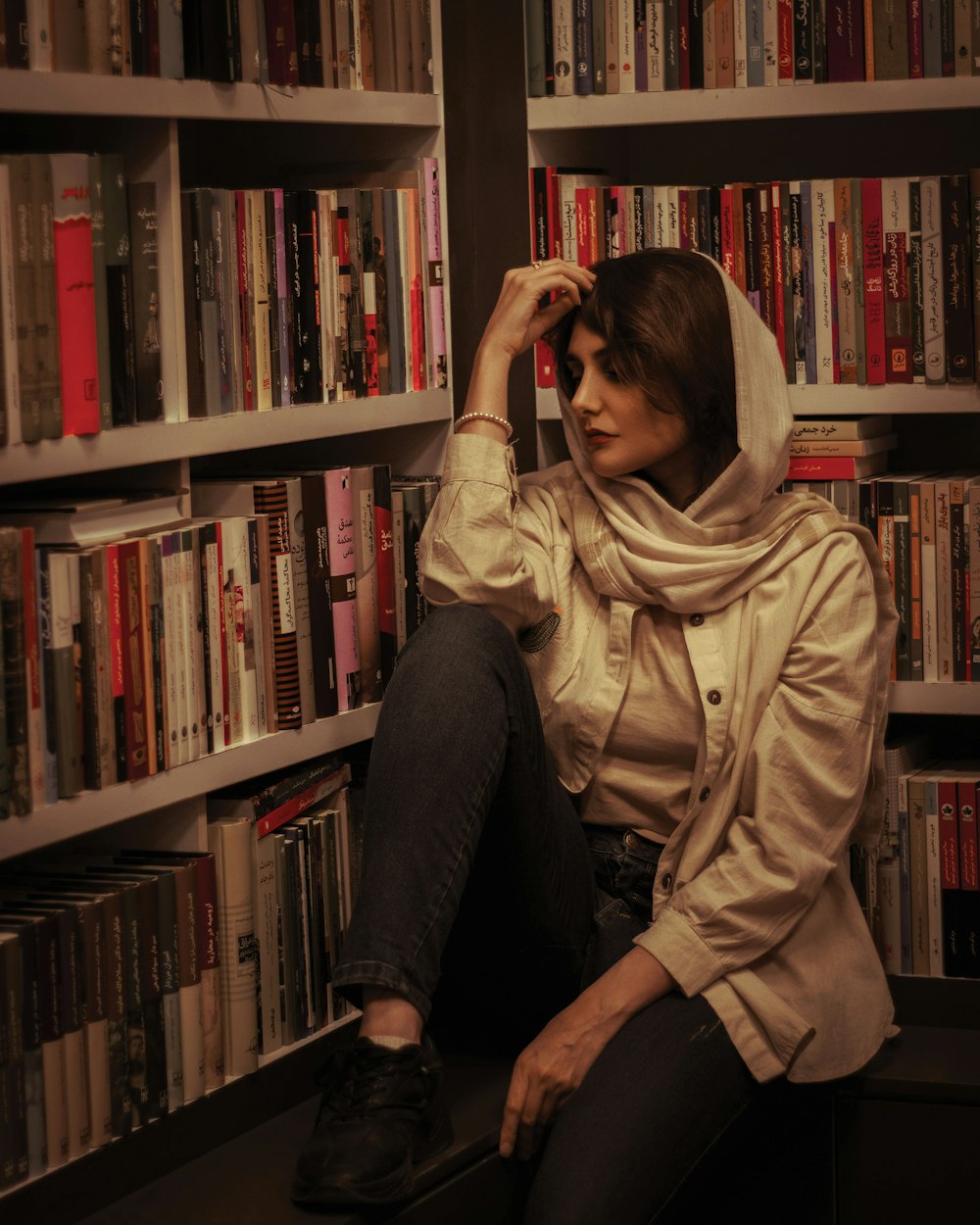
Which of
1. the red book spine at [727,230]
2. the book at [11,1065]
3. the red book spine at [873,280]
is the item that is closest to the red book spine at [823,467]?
the red book spine at [873,280]

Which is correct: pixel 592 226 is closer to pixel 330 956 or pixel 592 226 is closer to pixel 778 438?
pixel 778 438

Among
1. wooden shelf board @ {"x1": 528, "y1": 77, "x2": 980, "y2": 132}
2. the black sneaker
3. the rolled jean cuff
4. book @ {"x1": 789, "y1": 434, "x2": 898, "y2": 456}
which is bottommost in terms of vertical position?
the black sneaker

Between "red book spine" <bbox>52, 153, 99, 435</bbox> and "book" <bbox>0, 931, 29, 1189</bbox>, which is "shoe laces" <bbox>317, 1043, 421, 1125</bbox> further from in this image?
"red book spine" <bbox>52, 153, 99, 435</bbox>

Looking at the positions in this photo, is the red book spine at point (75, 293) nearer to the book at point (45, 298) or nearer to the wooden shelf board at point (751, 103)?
the book at point (45, 298)

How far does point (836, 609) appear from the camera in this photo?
1.56m

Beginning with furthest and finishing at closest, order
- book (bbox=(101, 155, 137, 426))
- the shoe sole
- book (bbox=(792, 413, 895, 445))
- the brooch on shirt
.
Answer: book (bbox=(792, 413, 895, 445))
the brooch on shirt
book (bbox=(101, 155, 137, 426))
the shoe sole

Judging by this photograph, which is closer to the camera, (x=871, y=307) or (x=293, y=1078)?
(x=293, y=1078)

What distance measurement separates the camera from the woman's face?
1623 millimetres

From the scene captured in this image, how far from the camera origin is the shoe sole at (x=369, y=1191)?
4.32ft

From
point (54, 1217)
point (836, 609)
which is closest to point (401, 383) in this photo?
point (836, 609)

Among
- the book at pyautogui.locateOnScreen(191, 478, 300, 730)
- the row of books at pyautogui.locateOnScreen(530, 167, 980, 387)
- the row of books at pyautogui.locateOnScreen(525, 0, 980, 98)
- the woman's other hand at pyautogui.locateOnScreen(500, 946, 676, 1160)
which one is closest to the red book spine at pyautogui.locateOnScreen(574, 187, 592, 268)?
the row of books at pyautogui.locateOnScreen(530, 167, 980, 387)

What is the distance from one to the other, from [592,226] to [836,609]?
63 cm

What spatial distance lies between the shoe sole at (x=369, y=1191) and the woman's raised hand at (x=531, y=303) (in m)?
0.83

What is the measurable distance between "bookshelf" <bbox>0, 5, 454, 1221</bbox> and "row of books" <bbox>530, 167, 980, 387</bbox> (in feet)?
0.64
